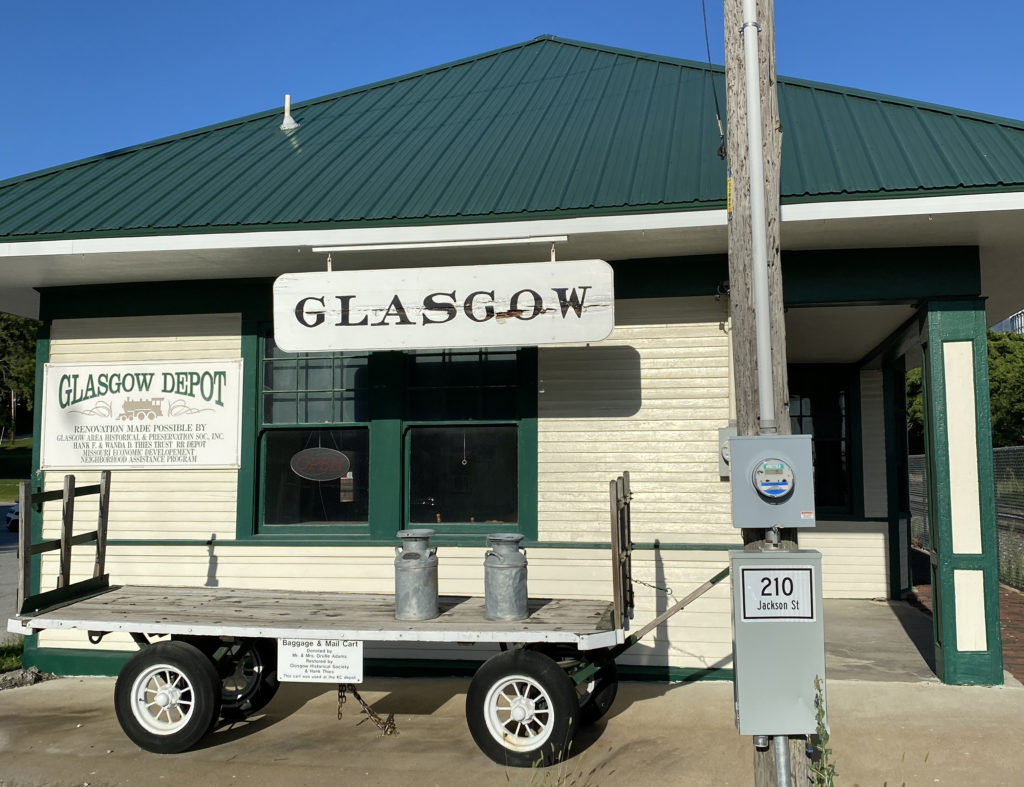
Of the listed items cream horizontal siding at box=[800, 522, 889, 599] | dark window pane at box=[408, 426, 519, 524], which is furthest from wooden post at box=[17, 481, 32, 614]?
cream horizontal siding at box=[800, 522, 889, 599]

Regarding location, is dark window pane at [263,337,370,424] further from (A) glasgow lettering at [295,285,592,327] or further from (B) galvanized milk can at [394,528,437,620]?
(B) galvanized milk can at [394,528,437,620]

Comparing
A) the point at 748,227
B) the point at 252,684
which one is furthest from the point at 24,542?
the point at 748,227

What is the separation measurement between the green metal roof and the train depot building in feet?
0.14

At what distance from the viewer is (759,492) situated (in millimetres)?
4082

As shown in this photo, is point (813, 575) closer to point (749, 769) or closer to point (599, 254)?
point (749, 769)

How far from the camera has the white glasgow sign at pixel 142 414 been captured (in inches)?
332

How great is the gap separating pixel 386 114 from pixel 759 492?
7865 mm

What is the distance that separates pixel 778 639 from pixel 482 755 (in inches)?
112

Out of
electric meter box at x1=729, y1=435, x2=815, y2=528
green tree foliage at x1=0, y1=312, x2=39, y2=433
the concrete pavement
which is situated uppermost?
green tree foliage at x1=0, y1=312, x2=39, y2=433

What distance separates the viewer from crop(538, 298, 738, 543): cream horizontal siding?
25.2ft

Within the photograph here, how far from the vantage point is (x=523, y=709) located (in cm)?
575

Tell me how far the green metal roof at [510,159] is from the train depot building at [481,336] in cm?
4

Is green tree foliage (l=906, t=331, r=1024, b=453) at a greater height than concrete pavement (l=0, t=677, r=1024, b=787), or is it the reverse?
green tree foliage (l=906, t=331, r=1024, b=453)

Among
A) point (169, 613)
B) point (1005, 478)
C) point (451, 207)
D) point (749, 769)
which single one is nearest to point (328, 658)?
point (169, 613)
